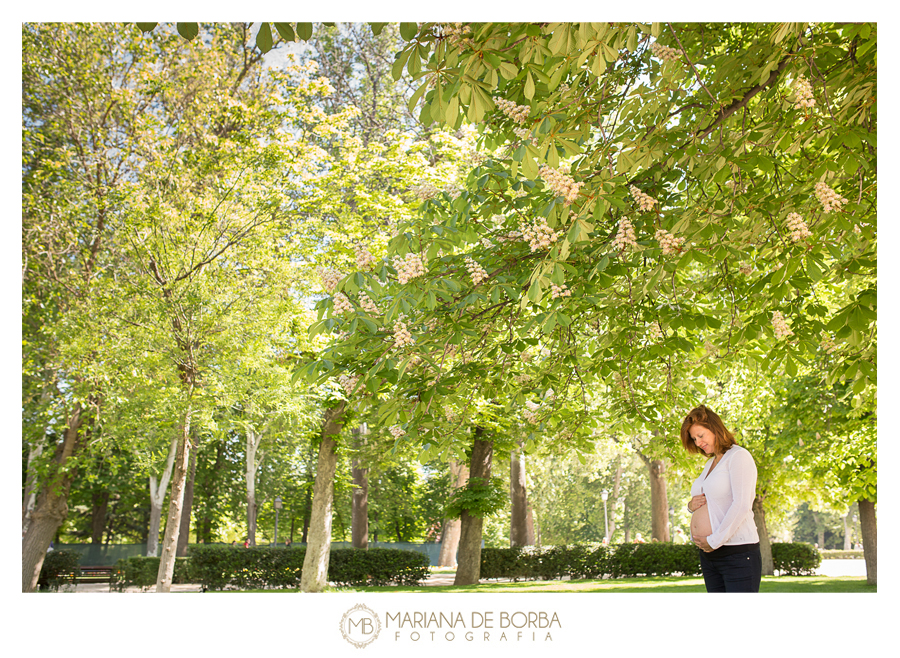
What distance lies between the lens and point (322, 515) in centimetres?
777

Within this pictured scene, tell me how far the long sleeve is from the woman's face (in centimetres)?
13

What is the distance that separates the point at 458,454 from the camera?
2840 millimetres

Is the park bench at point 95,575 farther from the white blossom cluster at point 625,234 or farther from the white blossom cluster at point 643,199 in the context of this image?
the white blossom cluster at point 643,199

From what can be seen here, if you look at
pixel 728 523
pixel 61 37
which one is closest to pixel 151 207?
pixel 61 37

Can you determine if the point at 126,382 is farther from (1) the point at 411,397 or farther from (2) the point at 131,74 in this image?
(1) the point at 411,397

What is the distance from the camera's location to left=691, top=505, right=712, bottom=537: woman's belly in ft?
8.26

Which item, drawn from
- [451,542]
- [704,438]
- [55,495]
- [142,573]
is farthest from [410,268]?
[451,542]

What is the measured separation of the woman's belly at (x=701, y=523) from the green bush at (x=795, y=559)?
11.1 m

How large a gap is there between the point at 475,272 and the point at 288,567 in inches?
331

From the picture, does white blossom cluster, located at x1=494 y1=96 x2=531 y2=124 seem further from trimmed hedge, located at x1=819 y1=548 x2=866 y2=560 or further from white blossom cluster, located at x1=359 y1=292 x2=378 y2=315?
trimmed hedge, located at x1=819 y1=548 x2=866 y2=560

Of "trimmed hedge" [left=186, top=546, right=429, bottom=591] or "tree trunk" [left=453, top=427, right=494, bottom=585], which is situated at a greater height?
"tree trunk" [left=453, top=427, right=494, bottom=585]

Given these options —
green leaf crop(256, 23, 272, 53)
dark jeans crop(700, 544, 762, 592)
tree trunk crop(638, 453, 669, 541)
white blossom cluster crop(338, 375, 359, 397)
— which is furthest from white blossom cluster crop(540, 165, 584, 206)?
tree trunk crop(638, 453, 669, 541)

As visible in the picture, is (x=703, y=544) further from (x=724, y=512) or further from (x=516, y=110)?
(x=516, y=110)

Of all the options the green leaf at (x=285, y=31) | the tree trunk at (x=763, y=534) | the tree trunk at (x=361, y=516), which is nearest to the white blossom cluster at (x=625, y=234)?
the green leaf at (x=285, y=31)
